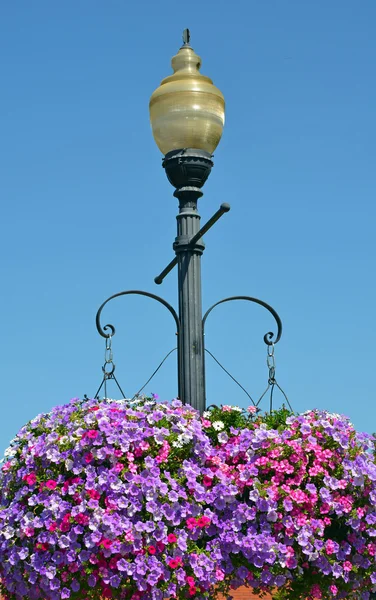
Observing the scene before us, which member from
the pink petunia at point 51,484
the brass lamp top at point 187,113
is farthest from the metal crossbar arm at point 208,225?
the pink petunia at point 51,484

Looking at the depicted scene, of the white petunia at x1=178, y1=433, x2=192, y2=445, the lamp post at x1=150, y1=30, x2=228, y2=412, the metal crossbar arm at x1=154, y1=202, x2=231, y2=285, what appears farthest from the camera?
the lamp post at x1=150, y1=30, x2=228, y2=412

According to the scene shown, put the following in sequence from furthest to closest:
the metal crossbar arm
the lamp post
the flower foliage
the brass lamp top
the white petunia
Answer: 1. the brass lamp top
2. the lamp post
3. the metal crossbar arm
4. the white petunia
5. the flower foliage

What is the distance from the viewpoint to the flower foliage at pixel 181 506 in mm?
7105

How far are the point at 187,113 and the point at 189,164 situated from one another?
435 mm

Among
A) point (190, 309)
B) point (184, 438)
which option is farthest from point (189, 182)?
point (184, 438)

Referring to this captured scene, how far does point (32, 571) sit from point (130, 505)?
947mm

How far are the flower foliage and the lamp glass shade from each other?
2.35 m

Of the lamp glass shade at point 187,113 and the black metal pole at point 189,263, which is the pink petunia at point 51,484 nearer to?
the black metal pole at point 189,263

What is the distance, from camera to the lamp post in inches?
327

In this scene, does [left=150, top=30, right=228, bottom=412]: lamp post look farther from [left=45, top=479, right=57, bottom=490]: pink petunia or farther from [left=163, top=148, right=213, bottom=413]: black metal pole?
[left=45, top=479, right=57, bottom=490]: pink petunia

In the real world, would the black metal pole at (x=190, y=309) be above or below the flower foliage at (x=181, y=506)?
above

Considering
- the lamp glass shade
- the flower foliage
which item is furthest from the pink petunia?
the lamp glass shade

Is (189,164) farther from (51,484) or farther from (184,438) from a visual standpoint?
(51,484)

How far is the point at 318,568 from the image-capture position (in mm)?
7605
